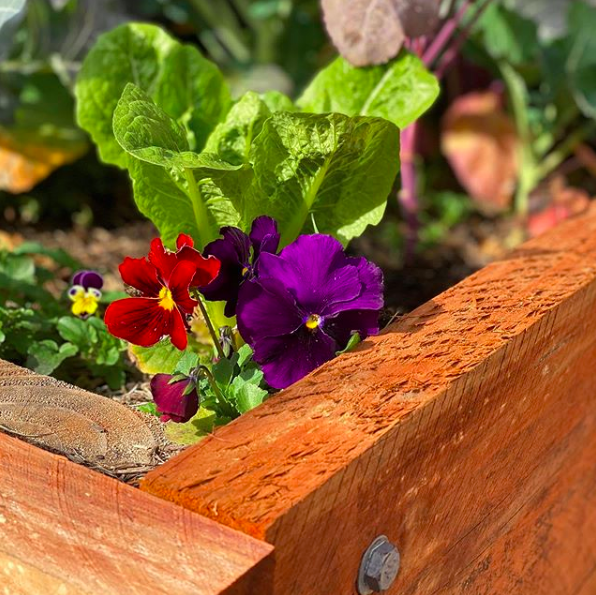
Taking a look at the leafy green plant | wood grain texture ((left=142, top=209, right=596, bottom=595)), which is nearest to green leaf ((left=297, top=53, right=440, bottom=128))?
wood grain texture ((left=142, top=209, right=596, bottom=595))

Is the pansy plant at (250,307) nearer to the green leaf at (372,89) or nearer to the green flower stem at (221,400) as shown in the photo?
the green flower stem at (221,400)

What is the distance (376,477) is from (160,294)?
0.90ft

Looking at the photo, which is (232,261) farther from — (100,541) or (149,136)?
(100,541)

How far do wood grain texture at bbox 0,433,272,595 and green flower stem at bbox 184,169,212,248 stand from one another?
36cm

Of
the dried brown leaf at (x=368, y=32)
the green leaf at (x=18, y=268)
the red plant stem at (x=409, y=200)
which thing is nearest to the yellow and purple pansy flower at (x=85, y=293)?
the green leaf at (x=18, y=268)

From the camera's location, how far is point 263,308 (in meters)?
1.04

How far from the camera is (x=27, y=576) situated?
3.12ft

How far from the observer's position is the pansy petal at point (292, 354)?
1043 mm

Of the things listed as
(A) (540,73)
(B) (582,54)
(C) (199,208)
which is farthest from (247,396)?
(A) (540,73)

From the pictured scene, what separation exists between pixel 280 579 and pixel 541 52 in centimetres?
175

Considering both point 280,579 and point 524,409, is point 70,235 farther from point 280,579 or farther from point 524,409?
point 280,579

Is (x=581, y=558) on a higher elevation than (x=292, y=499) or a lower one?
lower

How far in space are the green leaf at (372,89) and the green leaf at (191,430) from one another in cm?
57

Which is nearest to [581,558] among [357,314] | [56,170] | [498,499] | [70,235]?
[498,499]
